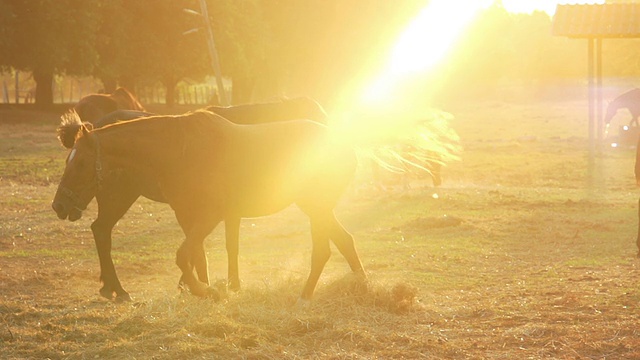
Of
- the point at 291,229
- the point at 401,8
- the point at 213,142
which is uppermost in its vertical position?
the point at 401,8

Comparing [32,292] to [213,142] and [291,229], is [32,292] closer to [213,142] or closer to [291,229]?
[213,142]

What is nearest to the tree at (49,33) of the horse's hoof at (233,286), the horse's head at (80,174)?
the horse's hoof at (233,286)

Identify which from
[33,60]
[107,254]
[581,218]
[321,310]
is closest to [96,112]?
[107,254]

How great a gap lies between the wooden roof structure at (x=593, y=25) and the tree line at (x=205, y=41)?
37.9 ft

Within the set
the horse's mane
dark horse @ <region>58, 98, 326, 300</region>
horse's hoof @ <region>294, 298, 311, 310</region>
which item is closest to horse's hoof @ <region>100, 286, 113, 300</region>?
dark horse @ <region>58, 98, 326, 300</region>

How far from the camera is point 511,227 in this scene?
1475 cm

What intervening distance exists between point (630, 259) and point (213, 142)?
18.4 ft

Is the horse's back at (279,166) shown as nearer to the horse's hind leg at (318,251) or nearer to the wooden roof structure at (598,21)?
the horse's hind leg at (318,251)

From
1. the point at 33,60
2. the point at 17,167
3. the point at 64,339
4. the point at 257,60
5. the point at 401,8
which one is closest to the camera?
the point at 64,339

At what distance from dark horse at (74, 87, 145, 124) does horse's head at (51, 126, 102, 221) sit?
11.9 ft

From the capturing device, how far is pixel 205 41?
152ft

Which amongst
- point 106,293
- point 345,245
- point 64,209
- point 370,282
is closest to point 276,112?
point 345,245

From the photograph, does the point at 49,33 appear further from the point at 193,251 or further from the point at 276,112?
the point at 193,251

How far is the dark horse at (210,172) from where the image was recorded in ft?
26.3
